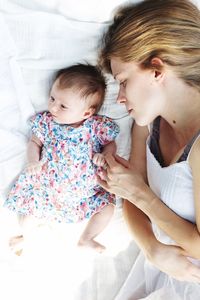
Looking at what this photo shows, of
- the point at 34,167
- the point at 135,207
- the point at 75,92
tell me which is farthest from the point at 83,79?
the point at 135,207

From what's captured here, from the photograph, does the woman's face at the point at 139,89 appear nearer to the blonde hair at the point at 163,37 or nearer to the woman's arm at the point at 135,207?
the blonde hair at the point at 163,37

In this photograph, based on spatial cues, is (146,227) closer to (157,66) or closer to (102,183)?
(102,183)

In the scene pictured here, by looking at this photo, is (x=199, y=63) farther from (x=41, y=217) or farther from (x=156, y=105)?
(x=41, y=217)

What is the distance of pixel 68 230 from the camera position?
58.3 inches

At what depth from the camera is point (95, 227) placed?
1372mm

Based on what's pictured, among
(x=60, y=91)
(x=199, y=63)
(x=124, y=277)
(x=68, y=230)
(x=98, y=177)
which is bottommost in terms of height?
(x=124, y=277)

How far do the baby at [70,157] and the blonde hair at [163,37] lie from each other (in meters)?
0.16

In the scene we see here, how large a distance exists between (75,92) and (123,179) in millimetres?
250

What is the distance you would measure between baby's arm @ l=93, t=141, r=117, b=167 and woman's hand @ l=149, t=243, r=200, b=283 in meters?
0.26

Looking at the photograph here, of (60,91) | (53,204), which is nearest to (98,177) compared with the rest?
(53,204)

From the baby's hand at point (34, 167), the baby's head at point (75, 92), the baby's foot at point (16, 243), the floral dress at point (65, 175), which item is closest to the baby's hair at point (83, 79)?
the baby's head at point (75, 92)

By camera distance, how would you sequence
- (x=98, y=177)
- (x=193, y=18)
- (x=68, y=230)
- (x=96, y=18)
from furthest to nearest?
(x=68, y=230), (x=98, y=177), (x=96, y=18), (x=193, y=18)

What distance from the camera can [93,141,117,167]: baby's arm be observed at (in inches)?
50.0

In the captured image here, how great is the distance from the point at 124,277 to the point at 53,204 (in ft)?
1.19
